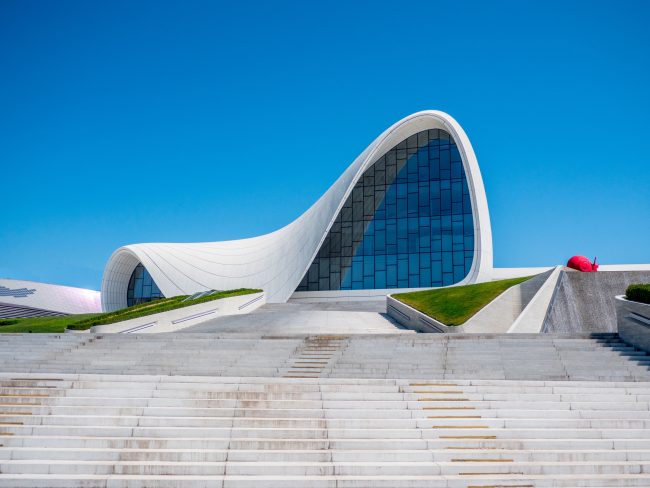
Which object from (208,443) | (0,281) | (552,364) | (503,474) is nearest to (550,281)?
(552,364)

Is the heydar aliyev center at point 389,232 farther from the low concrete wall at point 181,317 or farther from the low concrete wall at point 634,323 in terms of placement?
the low concrete wall at point 634,323

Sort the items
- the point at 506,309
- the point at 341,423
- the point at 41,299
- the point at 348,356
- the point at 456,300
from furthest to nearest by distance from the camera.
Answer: the point at 41,299, the point at 456,300, the point at 506,309, the point at 348,356, the point at 341,423

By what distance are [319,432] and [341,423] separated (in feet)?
1.17

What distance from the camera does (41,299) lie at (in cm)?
4906

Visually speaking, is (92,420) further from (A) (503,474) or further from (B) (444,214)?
(B) (444,214)

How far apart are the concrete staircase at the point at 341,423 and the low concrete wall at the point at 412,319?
5498 mm

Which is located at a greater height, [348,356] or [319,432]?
[348,356]

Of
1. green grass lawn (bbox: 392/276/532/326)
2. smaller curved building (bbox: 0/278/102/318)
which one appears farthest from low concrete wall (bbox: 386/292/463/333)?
smaller curved building (bbox: 0/278/102/318)

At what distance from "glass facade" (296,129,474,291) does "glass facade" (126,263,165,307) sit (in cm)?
1166

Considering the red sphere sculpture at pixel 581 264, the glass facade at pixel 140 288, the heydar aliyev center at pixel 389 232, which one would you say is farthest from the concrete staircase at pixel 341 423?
the glass facade at pixel 140 288

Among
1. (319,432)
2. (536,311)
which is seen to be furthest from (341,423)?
(536,311)

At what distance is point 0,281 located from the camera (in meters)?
49.7

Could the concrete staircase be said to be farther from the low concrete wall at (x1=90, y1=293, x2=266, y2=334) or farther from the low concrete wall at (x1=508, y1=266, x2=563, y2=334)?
the low concrete wall at (x1=90, y1=293, x2=266, y2=334)

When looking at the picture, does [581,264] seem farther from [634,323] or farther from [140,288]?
[140,288]
